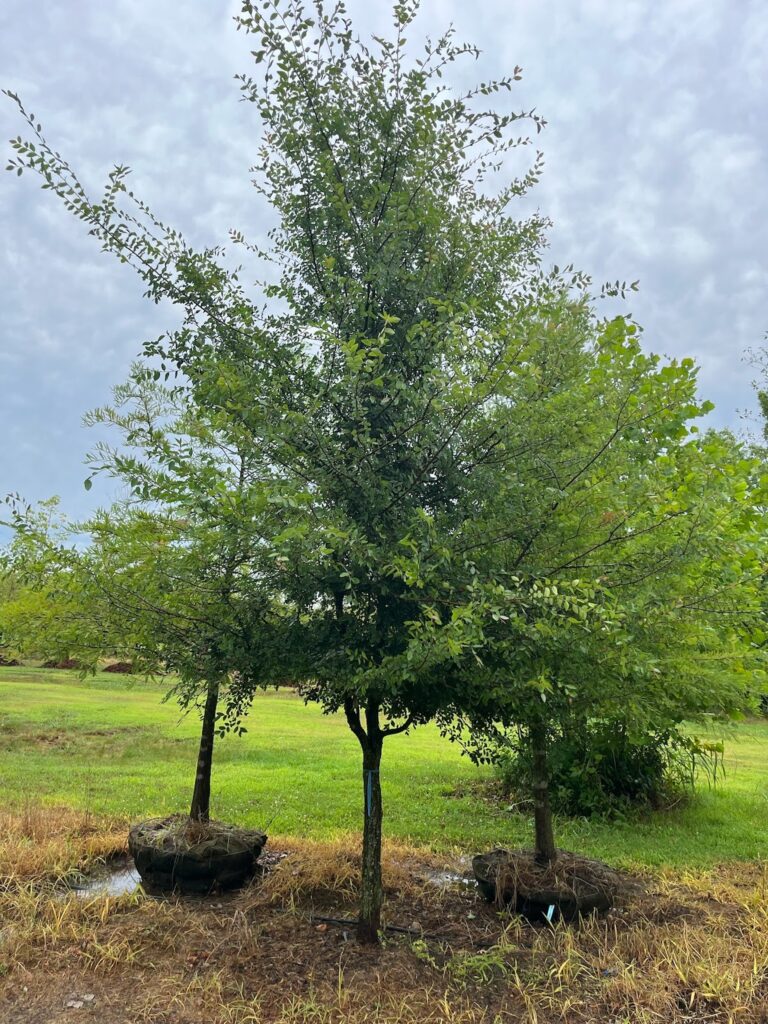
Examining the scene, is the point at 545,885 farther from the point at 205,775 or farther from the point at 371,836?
the point at 205,775

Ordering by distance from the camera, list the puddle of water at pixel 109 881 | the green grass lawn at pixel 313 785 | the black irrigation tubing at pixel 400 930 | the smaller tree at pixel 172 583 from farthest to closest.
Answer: the green grass lawn at pixel 313 785
the puddle of water at pixel 109 881
the black irrigation tubing at pixel 400 930
the smaller tree at pixel 172 583

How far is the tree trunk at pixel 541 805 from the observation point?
5.50 metres

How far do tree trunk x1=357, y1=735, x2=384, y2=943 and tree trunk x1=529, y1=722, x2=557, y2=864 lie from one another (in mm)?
1432

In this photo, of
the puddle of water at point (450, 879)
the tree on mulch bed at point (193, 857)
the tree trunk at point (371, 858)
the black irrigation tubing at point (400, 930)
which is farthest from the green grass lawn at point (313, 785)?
the black irrigation tubing at point (400, 930)

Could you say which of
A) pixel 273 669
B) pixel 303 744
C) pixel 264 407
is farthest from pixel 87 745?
pixel 264 407

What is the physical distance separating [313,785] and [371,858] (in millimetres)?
5979

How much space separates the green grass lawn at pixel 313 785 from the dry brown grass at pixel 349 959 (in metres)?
1.48

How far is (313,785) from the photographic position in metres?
10.3

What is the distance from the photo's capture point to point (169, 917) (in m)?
4.85

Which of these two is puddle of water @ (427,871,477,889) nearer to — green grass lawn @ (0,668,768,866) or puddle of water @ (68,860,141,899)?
green grass lawn @ (0,668,768,866)

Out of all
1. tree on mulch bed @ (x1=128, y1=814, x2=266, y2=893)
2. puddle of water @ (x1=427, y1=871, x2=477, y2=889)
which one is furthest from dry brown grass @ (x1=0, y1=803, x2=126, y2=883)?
puddle of water @ (x1=427, y1=871, x2=477, y2=889)

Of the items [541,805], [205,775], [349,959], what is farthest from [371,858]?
[205,775]

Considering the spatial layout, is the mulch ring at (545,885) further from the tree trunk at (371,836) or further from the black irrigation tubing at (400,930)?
the tree trunk at (371,836)

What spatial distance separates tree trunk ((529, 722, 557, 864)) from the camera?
5500 mm
